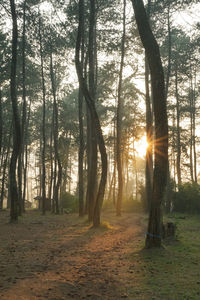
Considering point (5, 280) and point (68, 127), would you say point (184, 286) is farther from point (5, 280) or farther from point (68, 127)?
point (68, 127)

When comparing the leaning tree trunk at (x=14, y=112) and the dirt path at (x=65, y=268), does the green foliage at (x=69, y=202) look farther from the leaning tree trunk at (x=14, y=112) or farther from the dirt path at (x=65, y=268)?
the dirt path at (x=65, y=268)

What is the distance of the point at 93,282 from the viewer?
4992 millimetres

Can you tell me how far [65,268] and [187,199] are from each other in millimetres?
16246

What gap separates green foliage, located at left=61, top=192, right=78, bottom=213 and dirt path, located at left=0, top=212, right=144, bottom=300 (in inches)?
628

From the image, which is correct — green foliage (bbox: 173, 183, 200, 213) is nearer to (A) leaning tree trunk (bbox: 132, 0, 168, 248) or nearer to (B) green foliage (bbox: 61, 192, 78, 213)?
(B) green foliage (bbox: 61, 192, 78, 213)

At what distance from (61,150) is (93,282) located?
24129mm

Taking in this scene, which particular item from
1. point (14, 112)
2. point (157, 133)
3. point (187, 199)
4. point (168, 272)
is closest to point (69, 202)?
point (187, 199)

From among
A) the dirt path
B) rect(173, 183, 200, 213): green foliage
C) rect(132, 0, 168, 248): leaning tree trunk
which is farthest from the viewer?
rect(173, 183, 200, 213): green foliage

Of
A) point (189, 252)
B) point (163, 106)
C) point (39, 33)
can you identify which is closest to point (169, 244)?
point (189, 252)

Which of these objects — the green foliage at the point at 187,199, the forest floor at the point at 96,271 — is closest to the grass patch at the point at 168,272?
the forest floor at the point at 96,271

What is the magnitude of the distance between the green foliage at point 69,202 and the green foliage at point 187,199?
963 centimetres

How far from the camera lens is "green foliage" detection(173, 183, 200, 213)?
65.0ft

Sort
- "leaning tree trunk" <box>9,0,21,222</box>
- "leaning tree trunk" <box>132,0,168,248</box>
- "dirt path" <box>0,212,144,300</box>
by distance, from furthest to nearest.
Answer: "leaning tree trunk" <box>9,0,21,222</box>, "leaning tree trunk" <box>132,0,168,248</box>, "dirt path" <box>0,212,144,300</box>

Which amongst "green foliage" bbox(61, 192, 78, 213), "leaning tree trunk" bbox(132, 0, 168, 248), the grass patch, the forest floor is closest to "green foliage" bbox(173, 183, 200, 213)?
"green foliage" bbox(61, 192, 78, 213)
